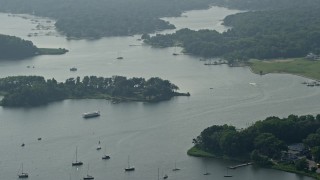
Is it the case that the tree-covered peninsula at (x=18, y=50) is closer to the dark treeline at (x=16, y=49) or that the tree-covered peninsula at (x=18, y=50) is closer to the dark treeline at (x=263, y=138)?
the dark treeline at (x=16, y=49)

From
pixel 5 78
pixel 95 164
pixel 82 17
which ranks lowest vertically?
pixel 95 164

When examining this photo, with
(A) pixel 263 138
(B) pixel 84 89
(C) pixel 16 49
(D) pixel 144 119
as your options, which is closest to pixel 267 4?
(C) pixel 16 49

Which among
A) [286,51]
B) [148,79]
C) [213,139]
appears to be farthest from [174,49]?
[213,139]

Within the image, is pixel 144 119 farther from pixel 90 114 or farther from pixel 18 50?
pixel 18 50

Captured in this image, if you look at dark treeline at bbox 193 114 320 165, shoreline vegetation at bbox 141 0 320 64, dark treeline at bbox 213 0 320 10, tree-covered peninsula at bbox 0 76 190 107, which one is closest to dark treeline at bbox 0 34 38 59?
shoreline vegetation at bbox 141 0 320 64

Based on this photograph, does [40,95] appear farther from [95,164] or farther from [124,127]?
[95,164]

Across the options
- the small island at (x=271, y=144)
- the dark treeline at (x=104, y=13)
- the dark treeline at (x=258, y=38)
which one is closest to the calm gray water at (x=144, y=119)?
the small island at (x=271, y=144)

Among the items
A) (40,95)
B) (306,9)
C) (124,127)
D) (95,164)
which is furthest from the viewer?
(306,9)
